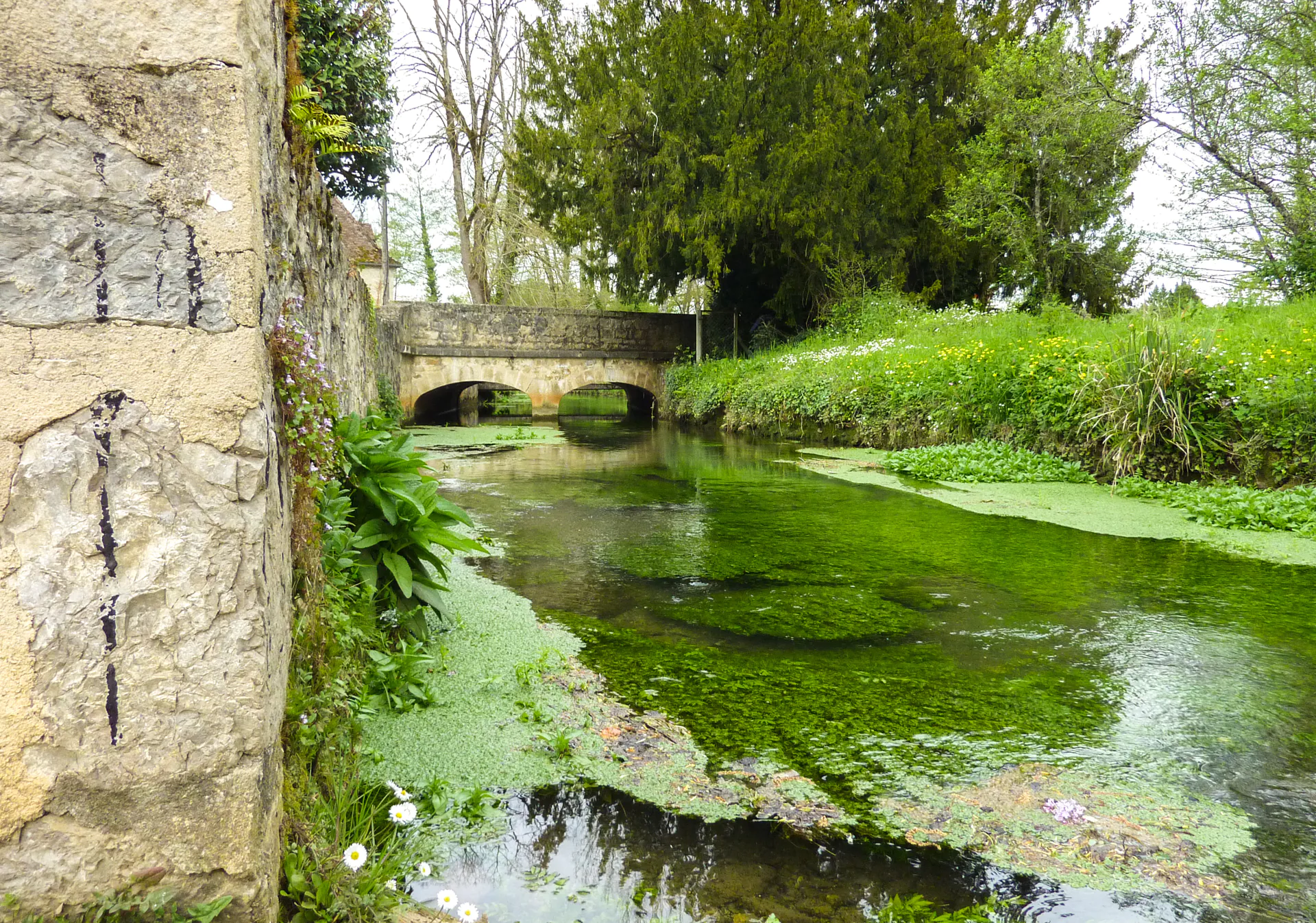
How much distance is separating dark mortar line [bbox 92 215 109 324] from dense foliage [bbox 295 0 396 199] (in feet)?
19.7

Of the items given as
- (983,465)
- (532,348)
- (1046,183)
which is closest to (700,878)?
(983,465)

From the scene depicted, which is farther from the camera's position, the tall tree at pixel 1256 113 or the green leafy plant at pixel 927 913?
the tall tree at pixel 1256 113

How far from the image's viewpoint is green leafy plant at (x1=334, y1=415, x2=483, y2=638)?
2.85 meters

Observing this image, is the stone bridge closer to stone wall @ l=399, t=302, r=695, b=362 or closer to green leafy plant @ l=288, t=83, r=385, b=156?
stone wall @ l=399, t=302, r=695, b=362

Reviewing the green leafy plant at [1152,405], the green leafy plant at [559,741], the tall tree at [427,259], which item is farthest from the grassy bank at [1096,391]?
the tall tree at [427,259]

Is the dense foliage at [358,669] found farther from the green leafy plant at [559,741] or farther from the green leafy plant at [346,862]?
the green leafy plant at [559,741]

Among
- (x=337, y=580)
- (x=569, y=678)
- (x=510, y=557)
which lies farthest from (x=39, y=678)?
(x=510, y=557)

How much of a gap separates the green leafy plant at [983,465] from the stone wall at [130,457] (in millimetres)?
7356

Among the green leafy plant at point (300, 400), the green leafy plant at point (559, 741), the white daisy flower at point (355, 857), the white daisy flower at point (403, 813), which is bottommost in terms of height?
the green leafy plant at point (559, 741)

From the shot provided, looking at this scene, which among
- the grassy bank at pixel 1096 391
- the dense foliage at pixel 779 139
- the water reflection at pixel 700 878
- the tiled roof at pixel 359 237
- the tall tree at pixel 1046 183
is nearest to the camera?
the water reflection at pixel 700 878

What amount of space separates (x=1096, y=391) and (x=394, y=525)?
22.3 feet

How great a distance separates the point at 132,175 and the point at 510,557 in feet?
12.2

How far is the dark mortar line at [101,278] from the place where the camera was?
1268mm

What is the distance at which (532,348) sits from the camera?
19.6 meters
